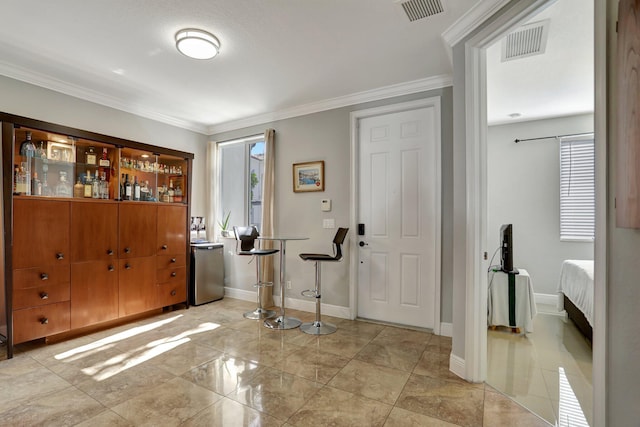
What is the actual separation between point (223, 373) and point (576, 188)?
5158mm

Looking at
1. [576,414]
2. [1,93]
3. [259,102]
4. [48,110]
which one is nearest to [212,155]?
[259,102]

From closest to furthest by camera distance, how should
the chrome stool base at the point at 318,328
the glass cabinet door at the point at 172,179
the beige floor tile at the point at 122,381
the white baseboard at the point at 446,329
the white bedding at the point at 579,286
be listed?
the beige floor tile at the point at 122,381
the white bedding at the point at 579,286
the white baseboard at the point at 446,329
the chrome stool base at the point at 318,328
the glass cabinet door at the point at 172,179

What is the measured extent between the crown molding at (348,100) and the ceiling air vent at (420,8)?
1.08 meters

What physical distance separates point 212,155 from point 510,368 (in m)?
4.70

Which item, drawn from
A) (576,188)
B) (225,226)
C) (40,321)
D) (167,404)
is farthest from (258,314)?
(576,188)

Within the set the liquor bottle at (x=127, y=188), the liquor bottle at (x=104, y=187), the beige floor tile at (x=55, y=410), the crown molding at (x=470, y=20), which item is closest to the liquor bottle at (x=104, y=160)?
the liquor bottle at (x=104, y=187)

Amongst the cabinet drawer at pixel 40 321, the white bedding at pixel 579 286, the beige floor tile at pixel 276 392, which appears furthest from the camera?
the white bedding at pixel 579 286

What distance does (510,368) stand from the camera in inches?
103

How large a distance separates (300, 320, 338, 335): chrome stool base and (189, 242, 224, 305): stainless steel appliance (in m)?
1.74

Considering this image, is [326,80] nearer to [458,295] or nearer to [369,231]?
[369,231]

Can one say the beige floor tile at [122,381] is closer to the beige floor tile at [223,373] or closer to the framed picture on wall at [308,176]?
the beige floor tile at [223,373]

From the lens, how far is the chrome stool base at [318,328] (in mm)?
3338

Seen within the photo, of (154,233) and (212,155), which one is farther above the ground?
(212,155)

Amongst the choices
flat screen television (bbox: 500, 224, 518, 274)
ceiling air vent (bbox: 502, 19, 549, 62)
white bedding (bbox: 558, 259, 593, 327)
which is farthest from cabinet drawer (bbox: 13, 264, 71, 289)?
white bedding (bbox: 558, 259, 593, 327)
